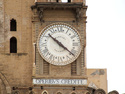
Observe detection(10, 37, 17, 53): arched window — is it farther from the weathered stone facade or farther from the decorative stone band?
the decorative stone band

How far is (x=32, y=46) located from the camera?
26516 mm

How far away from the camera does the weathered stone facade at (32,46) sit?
85.5 feet

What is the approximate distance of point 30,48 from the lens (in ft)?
87.7

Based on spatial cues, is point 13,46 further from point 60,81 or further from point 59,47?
point 60,81

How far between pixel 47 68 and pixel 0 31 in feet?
9.31

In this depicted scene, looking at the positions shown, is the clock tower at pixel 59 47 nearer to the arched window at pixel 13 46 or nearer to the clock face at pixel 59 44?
the clock face at pixel 59 44

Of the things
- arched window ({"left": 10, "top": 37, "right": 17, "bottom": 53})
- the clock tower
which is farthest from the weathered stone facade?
arched window ({"left": 10, "top": 37, "right": 17, "bottom": 53})

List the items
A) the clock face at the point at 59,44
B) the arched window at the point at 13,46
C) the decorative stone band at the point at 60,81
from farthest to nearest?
1. the arched window at the point at 13,46
2. the clock face at the point at 59,44
3. the decorative stone band at the point at 60,81

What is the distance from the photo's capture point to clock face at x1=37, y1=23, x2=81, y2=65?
26188 mm

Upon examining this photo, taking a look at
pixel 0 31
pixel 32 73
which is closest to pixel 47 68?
pixel 32 73

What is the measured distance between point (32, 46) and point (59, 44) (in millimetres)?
1305

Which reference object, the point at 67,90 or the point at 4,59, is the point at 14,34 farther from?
the point at 67,90

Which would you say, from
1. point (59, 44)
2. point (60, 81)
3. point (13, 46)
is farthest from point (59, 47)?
point (13, 46)

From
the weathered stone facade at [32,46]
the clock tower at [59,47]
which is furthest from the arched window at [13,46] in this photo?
the clock tower at [59,47]
